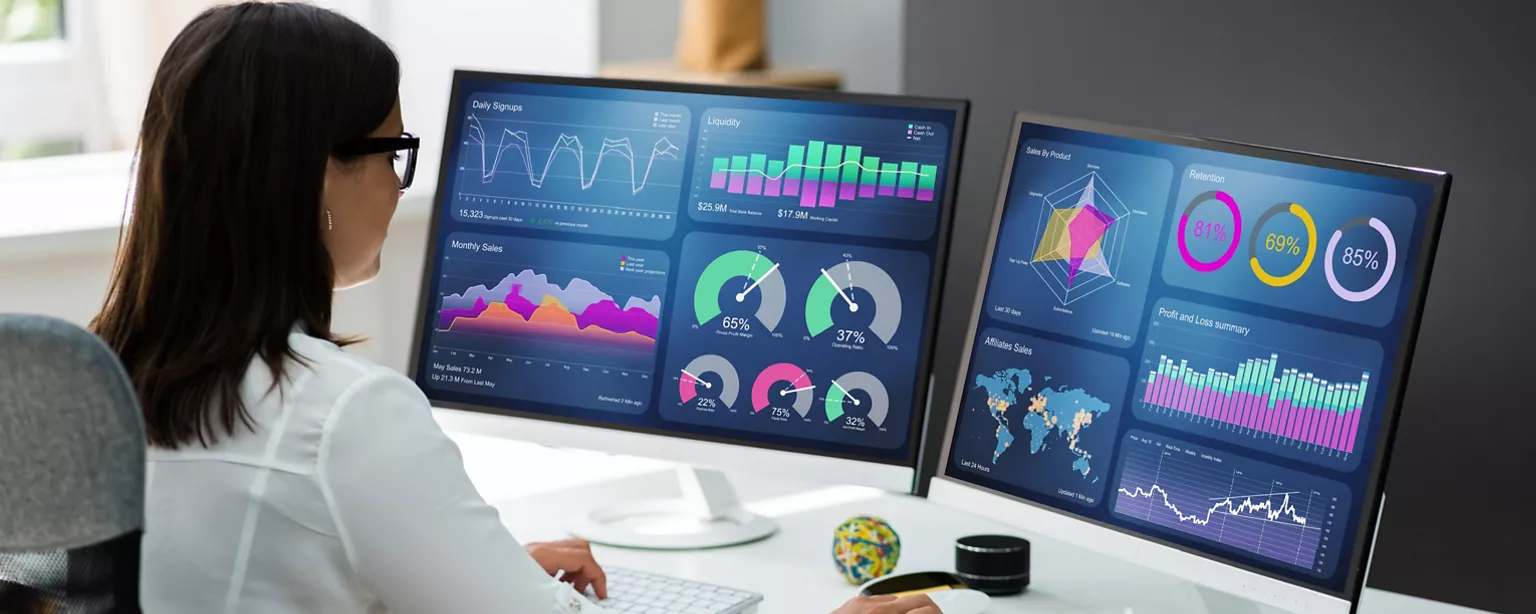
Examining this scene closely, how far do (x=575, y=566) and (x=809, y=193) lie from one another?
1.52ft

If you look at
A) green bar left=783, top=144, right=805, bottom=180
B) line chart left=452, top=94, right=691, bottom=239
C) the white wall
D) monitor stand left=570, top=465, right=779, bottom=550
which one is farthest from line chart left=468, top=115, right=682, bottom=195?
the white wall

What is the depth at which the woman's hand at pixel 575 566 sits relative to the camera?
152cm

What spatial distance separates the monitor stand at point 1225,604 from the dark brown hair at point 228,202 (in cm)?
92

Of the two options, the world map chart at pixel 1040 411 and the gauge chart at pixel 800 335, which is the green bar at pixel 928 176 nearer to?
the gauge chart at pixel 800 335

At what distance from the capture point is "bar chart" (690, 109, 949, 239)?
5.35 ft

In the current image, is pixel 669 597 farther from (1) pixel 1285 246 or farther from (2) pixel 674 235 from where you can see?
(1) pixel 1285 246

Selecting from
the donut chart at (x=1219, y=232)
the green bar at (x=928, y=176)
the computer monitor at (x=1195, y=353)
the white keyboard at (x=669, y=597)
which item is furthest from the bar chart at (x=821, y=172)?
the white keyboard at (x=669, y=597)

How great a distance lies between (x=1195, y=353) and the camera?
141 cm

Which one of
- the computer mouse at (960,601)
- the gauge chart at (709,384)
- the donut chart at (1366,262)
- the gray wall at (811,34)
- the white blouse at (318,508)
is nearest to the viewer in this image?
the white blouse at (318,508)

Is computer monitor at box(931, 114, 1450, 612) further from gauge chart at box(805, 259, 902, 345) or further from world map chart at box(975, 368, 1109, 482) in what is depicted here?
gauge chart at box(805, 259, 902, 345)

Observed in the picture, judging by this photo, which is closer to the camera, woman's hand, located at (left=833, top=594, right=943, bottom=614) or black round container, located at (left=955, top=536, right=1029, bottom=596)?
woman's hand, located at (left=833, top=594, right=943, bottom=614)

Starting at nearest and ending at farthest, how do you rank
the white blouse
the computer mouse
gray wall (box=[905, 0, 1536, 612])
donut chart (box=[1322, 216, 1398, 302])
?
the white blouse < donut chart (box=[1322, 216, 1398, 302]) < the computer mouse < gray wall (box=[905, 0, 1536, 612])

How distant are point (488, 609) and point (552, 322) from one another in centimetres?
63

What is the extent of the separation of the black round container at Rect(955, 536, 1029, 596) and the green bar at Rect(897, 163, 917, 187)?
0.38 metres
